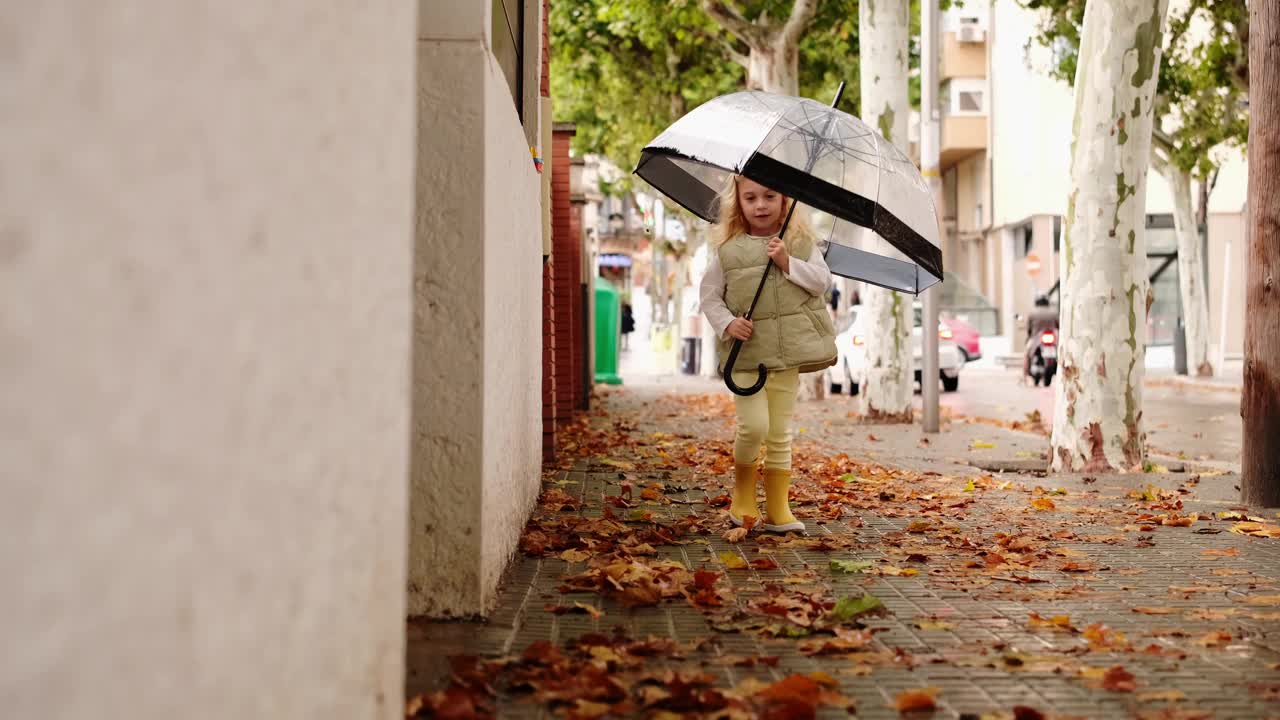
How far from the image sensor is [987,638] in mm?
4273

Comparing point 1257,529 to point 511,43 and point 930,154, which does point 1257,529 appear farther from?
point 930,154

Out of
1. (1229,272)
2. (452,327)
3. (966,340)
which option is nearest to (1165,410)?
(966,340)

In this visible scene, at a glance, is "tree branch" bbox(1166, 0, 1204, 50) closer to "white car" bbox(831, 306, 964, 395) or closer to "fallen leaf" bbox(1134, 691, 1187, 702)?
"white car" bbox(831, 306, 964, 395)

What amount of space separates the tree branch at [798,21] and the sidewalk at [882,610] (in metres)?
12.1

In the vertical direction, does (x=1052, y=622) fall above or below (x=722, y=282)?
below

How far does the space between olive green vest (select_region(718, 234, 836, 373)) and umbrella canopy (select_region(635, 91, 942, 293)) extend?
14.7 inches

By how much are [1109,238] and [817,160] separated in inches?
146

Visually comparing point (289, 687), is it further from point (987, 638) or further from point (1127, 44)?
point (1127, 44)

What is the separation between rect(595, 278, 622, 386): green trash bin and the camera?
25297 millimetres

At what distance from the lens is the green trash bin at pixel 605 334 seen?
83.0 feet

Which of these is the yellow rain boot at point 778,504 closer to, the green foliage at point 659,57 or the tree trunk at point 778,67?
the tree trunk at point 778,67

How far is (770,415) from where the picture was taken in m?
6.58

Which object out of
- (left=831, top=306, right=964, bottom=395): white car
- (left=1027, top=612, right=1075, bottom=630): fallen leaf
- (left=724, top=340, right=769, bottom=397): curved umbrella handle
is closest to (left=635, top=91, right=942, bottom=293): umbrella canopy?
(left=724, top=340, right=769, bottom=397): curved umbrella handle

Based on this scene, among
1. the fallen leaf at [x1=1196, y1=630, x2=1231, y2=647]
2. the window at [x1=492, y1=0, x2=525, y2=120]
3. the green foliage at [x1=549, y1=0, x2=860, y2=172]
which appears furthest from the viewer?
the green foliage at [x1=549, y1=0, x2=860, y2=172]
